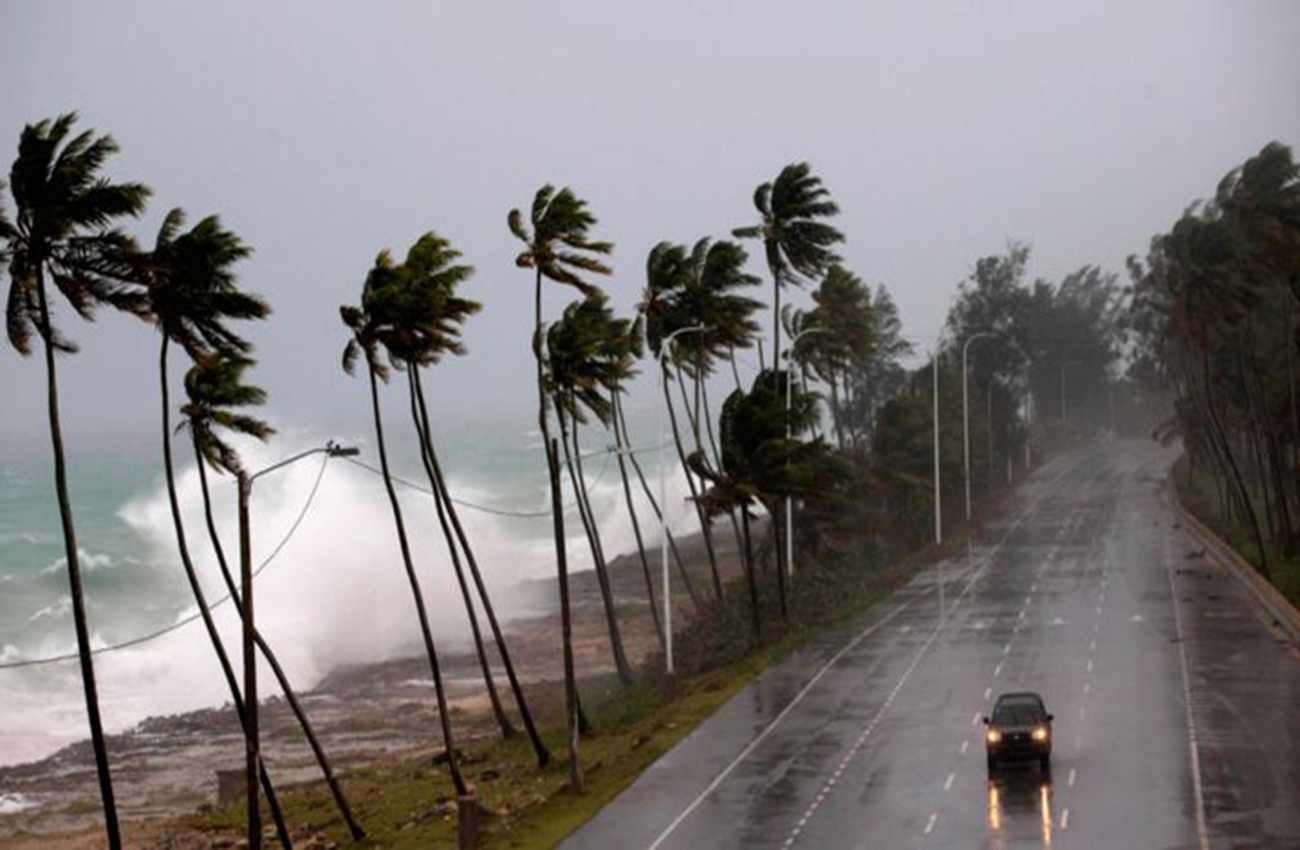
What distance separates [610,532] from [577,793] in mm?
144871

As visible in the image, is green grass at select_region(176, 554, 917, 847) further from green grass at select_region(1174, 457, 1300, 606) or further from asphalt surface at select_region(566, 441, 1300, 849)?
green grass at select_region(1174, 457, 1300, 606)

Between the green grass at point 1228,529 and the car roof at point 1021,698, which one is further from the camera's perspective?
the green grass at point 1228,529

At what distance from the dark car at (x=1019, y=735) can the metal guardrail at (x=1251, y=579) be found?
20.3m

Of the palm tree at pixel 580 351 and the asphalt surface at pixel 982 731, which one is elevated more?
the palm tree at pixel 580 351

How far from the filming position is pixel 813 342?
99188 millimetres

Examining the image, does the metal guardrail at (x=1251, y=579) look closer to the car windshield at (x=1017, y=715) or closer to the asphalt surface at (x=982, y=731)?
the asphalt surface at (x=982, y=731)

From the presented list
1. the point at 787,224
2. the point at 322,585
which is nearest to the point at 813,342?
the point at 787,224

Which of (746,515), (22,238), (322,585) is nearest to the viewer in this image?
(22,238)

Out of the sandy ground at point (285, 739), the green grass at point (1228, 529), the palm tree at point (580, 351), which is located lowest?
the sandy ground at point (285, 739)

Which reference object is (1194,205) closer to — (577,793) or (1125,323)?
(1125,323)

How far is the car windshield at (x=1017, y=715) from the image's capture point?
145ft

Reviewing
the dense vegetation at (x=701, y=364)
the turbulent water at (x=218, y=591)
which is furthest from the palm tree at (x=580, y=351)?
the turbulent water at (x=218, y=591)

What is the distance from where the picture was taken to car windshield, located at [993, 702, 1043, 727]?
44188 millimetres

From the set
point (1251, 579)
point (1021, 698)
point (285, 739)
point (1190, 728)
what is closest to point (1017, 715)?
point (1021, 698)
